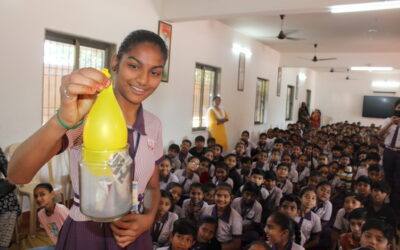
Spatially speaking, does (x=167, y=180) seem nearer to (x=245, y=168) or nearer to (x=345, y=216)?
(x=245, y=168)

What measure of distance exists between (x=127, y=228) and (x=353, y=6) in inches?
144

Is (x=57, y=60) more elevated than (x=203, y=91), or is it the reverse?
(x=57, y=60)

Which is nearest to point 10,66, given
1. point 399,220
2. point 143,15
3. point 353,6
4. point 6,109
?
point 6,109

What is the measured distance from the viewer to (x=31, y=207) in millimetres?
3148

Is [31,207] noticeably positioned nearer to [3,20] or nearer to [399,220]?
Answer: [3,20]

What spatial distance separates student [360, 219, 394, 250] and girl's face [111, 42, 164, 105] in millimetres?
2057

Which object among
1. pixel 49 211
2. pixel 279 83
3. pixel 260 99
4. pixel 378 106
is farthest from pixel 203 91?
pixel 378 106

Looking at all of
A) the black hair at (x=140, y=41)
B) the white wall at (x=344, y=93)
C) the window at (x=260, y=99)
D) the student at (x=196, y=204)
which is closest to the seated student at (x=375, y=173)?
the student at (x=196, y=204)

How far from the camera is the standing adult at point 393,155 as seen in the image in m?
3.94

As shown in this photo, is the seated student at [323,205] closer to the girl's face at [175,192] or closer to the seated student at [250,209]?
the seated student at [250,209]

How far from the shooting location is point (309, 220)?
3.02 m

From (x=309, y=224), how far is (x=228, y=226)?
73 cm

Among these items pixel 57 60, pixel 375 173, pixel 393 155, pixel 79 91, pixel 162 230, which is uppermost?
pixel 57 60

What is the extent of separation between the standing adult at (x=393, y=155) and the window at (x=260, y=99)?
4.71 metres
